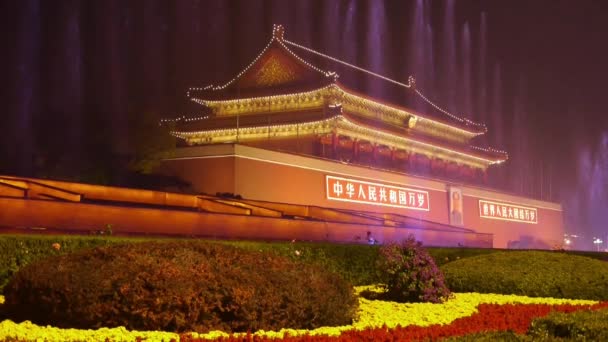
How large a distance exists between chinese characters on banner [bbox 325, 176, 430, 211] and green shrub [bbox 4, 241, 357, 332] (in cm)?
2145

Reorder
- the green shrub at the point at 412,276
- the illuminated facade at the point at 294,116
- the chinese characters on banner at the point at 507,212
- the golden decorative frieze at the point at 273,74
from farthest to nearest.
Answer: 1. the chinese characters on banner at the point at 507,212
2. the golden decorative frieze at the point at 273,74
3. the illuminated facade at the point at 294,116
4. the green shrub at the point at 412,276

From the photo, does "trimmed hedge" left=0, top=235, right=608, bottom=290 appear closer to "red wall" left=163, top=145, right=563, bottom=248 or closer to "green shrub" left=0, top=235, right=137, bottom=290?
"green shrub" left=0, top=235, right=137, bottom=290

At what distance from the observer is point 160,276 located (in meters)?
7.46

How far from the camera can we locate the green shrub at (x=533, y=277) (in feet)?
41.4

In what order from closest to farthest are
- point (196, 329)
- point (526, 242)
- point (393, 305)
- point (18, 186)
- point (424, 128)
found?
point (196, 329) → point (393, 305) → point (18, 186) → point (424, 128) → point (526, 242)

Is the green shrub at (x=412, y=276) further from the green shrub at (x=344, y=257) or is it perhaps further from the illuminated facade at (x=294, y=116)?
the illuminated facade at (x=294, y=116)

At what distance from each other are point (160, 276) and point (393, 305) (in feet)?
13.8

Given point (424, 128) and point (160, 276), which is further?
point (424, 128)

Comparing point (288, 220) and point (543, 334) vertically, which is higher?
point (288, 220)

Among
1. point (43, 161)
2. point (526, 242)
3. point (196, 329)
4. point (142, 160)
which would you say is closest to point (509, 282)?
point (196, 329)

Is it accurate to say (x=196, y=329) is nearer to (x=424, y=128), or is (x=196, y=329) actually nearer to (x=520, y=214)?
(x=424, y=128)

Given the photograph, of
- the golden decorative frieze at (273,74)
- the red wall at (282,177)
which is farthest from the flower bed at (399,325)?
the golden decorative frieze at (273,74)

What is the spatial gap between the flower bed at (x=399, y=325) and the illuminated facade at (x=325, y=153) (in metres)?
13.6

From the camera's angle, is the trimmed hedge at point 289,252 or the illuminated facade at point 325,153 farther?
the illuminated facade at point 325,153
